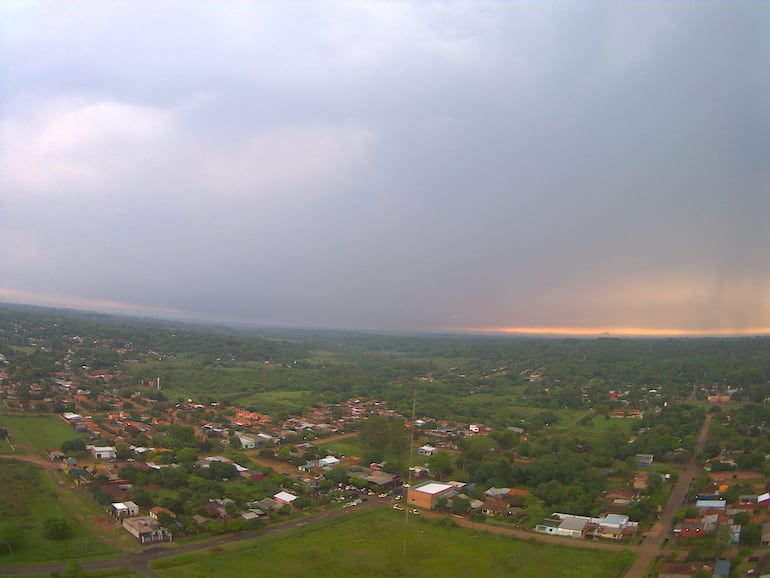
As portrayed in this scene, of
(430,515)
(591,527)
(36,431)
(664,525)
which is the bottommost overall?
(36,431)

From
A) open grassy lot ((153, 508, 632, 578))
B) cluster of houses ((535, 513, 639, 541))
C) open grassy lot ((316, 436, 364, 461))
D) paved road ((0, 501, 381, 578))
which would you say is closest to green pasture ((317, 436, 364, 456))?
open grassy lot ((316, 436, 364, 461))

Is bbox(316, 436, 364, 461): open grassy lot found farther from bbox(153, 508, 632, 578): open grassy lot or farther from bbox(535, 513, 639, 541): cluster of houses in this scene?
bbox(535, 513, 639, 541): cluster of houses

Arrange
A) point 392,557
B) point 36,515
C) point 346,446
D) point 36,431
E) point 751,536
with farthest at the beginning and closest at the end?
point 346,446 < point 36,431 < point 36,515 < point 392,557 < point 751,536

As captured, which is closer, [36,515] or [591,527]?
[36,515]

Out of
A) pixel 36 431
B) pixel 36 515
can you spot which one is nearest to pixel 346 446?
pixel 36 515

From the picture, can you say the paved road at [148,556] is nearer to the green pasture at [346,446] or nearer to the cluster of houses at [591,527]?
the cluster of houses at [591,527]

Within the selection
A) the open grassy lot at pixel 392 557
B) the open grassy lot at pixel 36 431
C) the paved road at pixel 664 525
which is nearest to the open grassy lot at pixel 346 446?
the open grassy lot at pixel 392 557

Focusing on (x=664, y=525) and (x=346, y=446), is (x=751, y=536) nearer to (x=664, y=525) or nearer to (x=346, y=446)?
(x=664, y=525)
